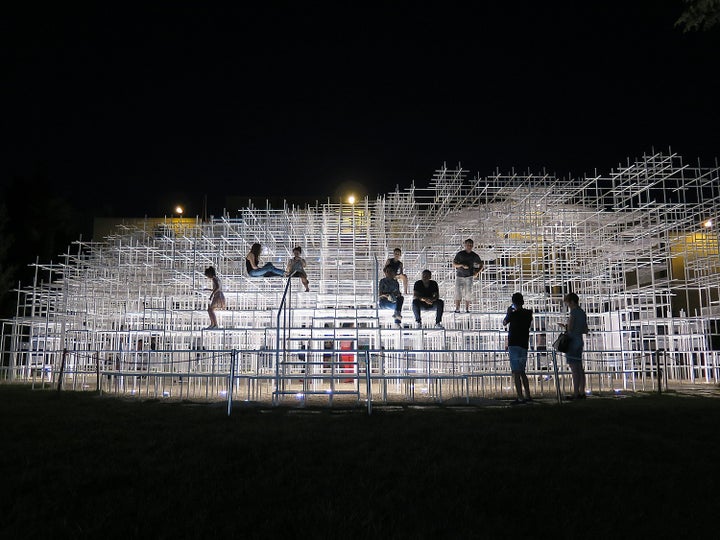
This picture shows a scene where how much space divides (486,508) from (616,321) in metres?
14.1

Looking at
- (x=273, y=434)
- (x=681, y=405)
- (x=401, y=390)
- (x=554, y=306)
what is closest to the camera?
(x=273, y=434)

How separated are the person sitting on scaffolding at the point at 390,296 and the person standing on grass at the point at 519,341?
2.93 meters

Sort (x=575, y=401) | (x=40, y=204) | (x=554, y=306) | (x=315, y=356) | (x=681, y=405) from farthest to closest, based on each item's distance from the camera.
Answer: (x=40, y=204) < (x=554, y=306) < (x=315, y=356) < (x=575, y=401) < (x=681, y=405)

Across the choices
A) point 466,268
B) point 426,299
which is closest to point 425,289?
point 426,299

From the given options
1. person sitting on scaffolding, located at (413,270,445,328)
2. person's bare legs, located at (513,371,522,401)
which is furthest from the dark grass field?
person sitting on scaffolding, located at (413,270,445,328)

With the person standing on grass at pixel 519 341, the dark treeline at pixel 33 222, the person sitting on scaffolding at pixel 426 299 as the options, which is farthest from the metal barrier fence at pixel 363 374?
the dark treeline at pixel 33 222

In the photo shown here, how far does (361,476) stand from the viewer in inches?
168

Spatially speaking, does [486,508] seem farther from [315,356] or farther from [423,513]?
[315,356]

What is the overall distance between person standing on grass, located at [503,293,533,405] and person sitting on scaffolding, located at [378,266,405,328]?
293 cm

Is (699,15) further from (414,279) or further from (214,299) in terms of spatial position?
(414,279)

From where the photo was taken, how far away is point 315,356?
16.0m

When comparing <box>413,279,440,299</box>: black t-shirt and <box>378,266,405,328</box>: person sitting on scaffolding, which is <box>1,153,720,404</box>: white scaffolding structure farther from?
<box>413,279,440,299</box>: black t-shirt

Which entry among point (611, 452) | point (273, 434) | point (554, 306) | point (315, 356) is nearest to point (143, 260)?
point (315, 356)

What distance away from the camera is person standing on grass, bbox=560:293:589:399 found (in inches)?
375
